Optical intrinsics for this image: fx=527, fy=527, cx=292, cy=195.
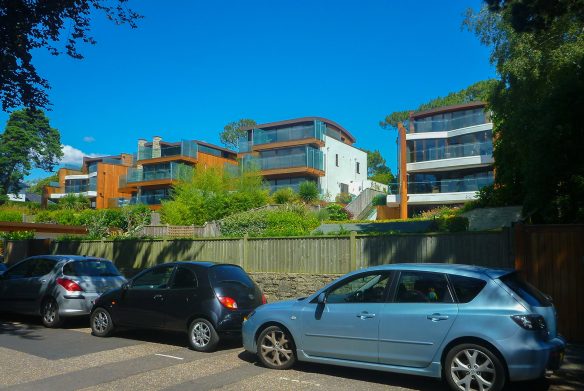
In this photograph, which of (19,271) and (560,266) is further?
(19,271)

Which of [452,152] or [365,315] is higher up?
[452,152]

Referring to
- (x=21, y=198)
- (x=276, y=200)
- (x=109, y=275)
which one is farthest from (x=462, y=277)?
(x=21, y=198)

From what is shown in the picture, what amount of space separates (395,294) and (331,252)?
6861mm

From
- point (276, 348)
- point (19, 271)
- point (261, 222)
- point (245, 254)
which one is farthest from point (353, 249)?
point (261, 222)

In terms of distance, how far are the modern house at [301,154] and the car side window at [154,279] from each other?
34.5 meters

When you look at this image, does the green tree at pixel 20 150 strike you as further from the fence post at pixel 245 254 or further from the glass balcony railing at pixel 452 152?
the fence post at pixel 245 254

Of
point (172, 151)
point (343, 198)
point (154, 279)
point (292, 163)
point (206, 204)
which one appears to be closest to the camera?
point (154, 279)

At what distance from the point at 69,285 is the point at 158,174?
4204 cm

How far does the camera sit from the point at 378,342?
21.7ft

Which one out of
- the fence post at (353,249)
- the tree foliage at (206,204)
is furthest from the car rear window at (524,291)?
the tree foliage at (206,204)

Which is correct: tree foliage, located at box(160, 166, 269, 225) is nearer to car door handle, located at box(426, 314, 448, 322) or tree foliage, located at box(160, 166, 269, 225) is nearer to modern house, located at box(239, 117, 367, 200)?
modern house, located at box(239, 117, 367, 200)

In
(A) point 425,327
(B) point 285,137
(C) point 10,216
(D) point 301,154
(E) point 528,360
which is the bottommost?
(E) point 528,360

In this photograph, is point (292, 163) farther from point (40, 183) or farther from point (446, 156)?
point (40, 183)

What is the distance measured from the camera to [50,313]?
36.0ft
